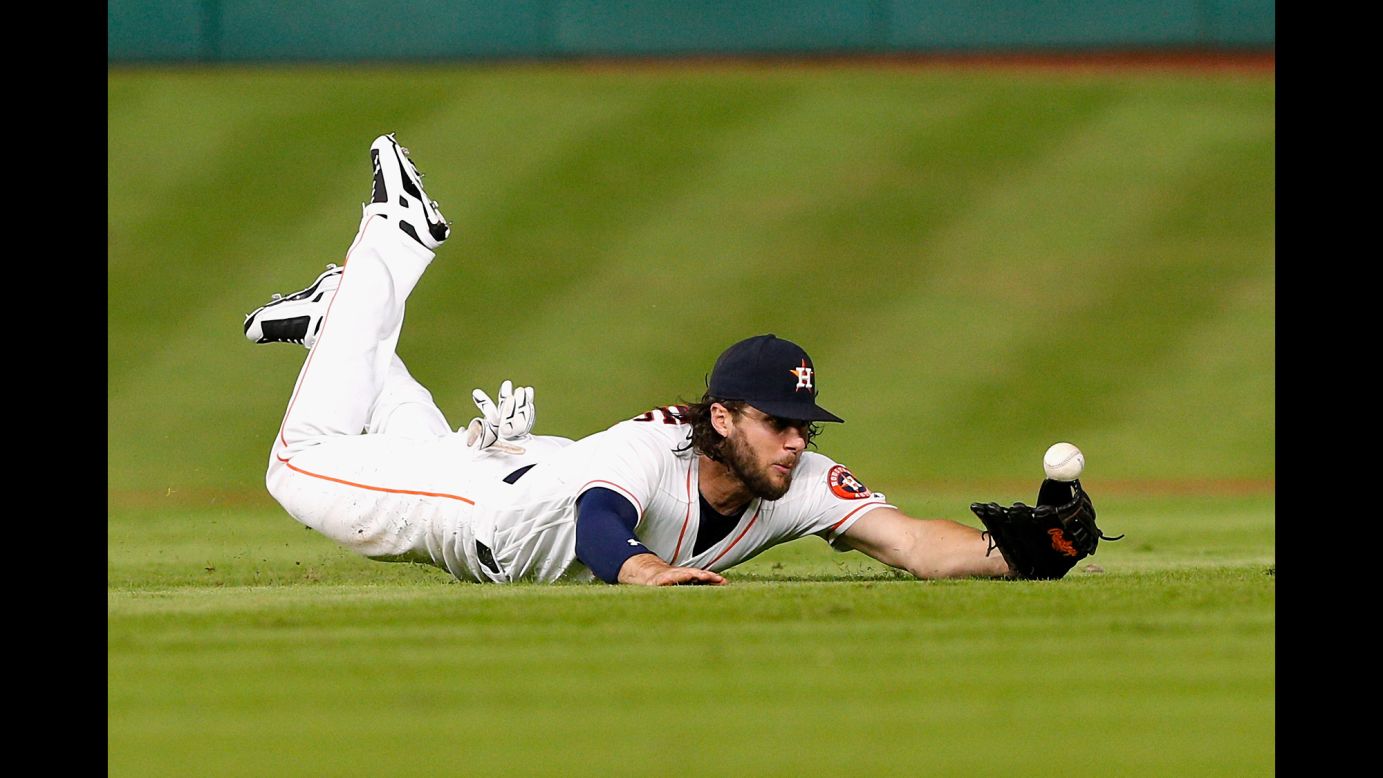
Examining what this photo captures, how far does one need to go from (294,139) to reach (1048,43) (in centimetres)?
711

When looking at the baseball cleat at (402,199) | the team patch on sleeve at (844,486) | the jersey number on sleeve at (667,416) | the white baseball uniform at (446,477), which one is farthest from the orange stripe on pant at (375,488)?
the team patch on sleeve at (844,486)

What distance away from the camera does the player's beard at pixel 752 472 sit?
530 centimetres

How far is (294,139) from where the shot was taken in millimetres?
16844

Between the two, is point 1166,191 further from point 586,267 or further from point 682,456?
point 682,456

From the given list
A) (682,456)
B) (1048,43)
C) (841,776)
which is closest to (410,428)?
(682,456)

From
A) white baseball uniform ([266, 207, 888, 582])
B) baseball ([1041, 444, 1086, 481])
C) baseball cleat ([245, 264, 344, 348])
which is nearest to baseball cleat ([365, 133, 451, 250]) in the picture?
white baseball uniform ([266, 207, 888, 582])

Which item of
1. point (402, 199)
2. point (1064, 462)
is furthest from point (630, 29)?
point (1064, 462)

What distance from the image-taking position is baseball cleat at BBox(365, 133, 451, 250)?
260 inches

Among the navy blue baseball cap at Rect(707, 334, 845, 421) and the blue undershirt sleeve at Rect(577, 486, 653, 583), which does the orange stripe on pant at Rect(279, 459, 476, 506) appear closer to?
the blue undershirt sleeve at Rect(577, 486, 653, 583)

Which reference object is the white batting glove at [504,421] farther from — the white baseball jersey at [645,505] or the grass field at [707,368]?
the grass field at [707,368]

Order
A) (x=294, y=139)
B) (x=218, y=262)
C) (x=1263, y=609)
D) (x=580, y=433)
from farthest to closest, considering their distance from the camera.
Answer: (x=294, y=139) → (x=218, y=262) → (x=580, y=433) → (x=1263, y=609)

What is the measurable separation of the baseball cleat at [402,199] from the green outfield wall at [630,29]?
1144 centimetres

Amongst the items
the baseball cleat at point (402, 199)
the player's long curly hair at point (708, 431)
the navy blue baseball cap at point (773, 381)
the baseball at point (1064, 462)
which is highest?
the baseball cleat at point (402, 199)

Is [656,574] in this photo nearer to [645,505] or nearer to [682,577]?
[682,577]
